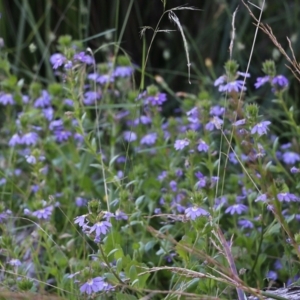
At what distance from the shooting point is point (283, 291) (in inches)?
65.2

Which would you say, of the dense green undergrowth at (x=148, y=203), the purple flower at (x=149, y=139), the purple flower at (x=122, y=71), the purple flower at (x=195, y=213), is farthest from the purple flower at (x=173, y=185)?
the purple flower at (x=122, y=71)

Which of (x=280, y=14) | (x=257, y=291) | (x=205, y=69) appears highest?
(x=257, y=291)

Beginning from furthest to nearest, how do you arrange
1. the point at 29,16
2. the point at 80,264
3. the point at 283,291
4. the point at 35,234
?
1. the point at 29,16
2. the point at 35,234
3. the point at 80,264
4. the point at 283,291

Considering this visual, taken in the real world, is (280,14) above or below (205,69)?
above

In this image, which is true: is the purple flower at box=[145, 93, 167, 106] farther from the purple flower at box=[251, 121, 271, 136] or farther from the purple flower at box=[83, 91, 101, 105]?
the purple flower at box=[251, 121, 271, 136]

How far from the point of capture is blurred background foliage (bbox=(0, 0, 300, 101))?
3.31 m

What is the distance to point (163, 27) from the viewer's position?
3.66 m

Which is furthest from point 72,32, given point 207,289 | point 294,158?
point 207,289

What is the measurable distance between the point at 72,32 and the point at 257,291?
7.23ft

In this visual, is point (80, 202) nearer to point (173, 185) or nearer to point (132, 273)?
point (173, 185)

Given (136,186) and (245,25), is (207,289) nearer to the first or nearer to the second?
(136,186)

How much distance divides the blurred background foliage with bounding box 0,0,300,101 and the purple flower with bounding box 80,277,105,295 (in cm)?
175

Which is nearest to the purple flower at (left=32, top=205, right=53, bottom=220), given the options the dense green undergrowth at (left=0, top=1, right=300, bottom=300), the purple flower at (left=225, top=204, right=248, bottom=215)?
the dense green undergrowth at (left=0, top=1, right=300, bottom=300)

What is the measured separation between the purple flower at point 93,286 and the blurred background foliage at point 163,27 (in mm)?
1753
